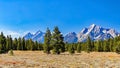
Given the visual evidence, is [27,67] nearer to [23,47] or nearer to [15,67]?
[15,67]

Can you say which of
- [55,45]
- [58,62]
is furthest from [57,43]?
[58,62]

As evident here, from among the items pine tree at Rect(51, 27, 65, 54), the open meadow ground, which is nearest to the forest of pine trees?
pine tree at Rect(51, 27, 65, 54)

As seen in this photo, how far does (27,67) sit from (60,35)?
70132mm

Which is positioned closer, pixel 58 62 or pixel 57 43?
pixel 58 62

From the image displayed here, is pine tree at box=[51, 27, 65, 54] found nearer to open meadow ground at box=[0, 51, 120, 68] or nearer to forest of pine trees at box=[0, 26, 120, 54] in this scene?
forest of pine trees at box=[0, 26, 120, 54]

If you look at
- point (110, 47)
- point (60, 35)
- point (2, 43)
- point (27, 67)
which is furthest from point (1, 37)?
point (27, 67)

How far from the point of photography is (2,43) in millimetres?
130500

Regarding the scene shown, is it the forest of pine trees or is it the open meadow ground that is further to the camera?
the forest of pine trees

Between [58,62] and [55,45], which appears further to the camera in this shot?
[55,45]

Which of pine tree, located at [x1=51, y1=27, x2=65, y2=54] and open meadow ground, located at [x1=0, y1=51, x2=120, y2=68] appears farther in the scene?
pine tree, located at [x1=51, y1=27, x2=65, y2=54]

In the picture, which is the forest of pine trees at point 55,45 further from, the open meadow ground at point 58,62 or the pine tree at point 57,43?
the open meadow ground at point 58,62

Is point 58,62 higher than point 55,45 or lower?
lower

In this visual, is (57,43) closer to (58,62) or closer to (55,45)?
(55,45)

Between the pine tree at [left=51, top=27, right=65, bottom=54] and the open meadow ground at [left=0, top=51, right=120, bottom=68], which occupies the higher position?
the pine tree at [left=51, top=27, right=65, bottom=54]
